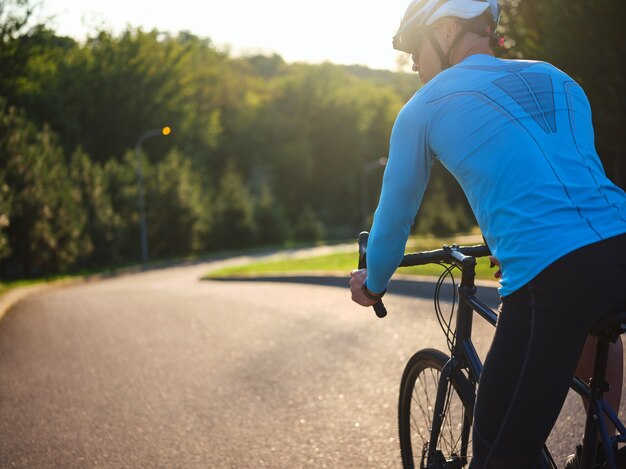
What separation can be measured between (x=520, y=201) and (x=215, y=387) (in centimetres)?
482

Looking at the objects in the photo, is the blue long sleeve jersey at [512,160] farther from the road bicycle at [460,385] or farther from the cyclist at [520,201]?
the road bicycle at [460,385]

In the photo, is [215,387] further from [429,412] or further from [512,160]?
[512,160]

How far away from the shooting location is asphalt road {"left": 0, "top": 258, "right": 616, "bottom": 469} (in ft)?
15.1

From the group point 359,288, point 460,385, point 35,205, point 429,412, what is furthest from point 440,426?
point 35,205

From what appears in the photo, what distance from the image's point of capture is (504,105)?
6.74ft

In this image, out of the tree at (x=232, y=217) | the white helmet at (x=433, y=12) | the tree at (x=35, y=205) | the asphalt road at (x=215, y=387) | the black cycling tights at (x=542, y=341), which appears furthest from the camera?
the tree at (x=232, y=217)

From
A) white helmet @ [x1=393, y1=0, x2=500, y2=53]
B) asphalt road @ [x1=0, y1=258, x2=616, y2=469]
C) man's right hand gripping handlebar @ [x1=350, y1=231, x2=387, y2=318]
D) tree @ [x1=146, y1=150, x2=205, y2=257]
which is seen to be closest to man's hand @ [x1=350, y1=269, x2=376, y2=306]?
man's right hand gripping handlebar @ [x1=350, y1=231, x2=387, y2=318]

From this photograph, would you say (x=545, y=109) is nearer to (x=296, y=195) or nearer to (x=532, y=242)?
(x=532, y=242)

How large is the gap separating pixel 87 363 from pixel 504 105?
6.63m

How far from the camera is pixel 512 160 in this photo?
199 cm

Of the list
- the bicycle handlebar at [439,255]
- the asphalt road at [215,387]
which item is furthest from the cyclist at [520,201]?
the asphalt road at [215,387]

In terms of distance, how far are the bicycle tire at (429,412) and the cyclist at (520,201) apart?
541 millimetres

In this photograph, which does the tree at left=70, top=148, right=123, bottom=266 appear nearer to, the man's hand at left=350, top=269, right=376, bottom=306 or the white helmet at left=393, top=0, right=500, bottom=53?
the man's hand at left=350, top=269, right=376, bottom=306

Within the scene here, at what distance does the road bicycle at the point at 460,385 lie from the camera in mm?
2049
